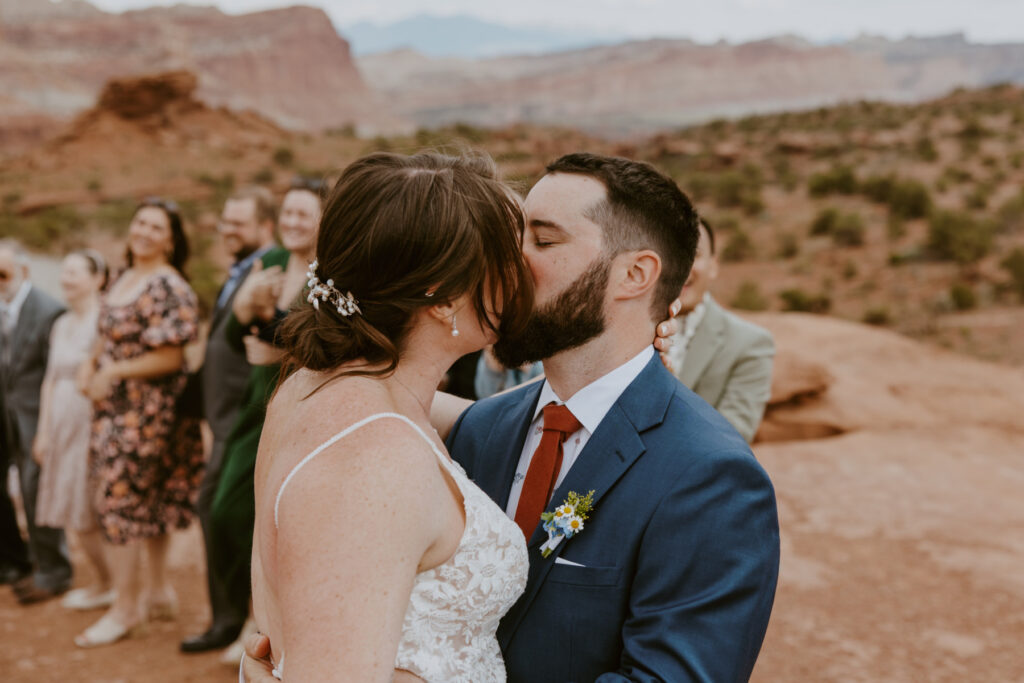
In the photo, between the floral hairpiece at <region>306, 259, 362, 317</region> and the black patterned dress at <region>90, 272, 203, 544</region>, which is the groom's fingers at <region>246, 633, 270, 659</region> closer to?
the floral hairpiece at <region>306, 259, 362, 317</region>

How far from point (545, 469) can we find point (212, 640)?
3.75 metres

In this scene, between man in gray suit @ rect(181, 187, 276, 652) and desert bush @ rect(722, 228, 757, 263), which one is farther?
desert bush @ rect(722, 228, 757, 263)

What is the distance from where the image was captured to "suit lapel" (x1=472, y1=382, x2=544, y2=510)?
213cm

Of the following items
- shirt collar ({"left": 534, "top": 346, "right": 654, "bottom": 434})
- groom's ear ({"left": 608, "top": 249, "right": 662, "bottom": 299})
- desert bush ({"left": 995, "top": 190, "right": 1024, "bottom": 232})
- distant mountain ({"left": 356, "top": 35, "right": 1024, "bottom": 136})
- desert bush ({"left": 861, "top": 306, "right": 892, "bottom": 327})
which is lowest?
desert bush ({"left": 861, "top": 306, "right": 892, "bottom": 327})

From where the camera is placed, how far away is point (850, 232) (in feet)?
63.9

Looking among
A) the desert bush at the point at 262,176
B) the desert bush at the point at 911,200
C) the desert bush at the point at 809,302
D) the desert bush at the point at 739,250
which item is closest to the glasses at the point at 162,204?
the desert bush at the point at 809,302

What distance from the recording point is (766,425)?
902 centimetres

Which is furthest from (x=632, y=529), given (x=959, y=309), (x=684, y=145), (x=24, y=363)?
(x=684, y=145)

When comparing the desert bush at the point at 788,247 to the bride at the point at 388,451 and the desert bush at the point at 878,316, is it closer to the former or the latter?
the desert bush at the point at 878,316

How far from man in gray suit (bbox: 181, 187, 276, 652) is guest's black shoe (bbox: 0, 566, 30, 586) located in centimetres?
199

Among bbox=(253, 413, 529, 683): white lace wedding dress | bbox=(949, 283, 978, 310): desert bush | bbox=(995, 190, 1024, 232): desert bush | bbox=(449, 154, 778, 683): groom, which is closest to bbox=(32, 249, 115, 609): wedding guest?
bbox=(449, 154, 778, 683): groom

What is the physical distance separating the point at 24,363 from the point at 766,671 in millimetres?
5218

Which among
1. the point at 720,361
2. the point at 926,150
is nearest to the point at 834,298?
the point at 720,361

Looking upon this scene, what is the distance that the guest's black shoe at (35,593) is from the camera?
5734 mm
